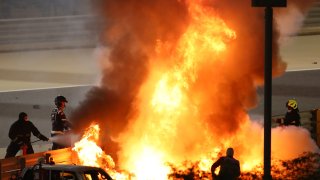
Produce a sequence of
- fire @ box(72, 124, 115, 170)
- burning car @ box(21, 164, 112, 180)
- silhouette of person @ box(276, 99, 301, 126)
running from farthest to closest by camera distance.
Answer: silhouette of person @ box(276, 99, 301, 126) < fire @ box(72, 124, 115, 170) < burning car @ box(21, 164, 112, 180)

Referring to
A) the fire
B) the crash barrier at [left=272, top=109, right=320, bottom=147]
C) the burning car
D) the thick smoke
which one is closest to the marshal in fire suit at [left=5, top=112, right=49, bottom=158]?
the thick smoke

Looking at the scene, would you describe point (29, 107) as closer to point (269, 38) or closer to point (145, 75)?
point (145, 75)

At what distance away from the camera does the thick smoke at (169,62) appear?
1528 cm

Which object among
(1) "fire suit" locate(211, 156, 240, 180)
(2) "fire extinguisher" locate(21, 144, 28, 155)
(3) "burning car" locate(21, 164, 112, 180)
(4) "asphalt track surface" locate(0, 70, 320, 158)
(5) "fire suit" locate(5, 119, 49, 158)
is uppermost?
(4) "asphalt track surface" locate(0, 70, 320, 158)

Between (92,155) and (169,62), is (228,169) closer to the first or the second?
(92,155)

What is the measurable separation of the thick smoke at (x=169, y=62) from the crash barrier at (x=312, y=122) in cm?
340

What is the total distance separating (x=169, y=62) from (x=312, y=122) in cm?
519

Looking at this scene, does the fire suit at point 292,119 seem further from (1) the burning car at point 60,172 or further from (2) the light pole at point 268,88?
(2) the light pole at point 268,88

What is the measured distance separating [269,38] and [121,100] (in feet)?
20.0

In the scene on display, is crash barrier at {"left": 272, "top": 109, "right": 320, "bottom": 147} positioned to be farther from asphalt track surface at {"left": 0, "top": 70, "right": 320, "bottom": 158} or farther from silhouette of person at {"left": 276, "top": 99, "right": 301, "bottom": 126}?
asphalt track surface at {"left": 0, "top": 70, "right": 320, "bottom": 158}

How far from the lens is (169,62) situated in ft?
50.1

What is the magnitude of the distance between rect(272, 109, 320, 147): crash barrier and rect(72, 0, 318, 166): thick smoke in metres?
3.40

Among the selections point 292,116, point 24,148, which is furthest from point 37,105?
point 292,116

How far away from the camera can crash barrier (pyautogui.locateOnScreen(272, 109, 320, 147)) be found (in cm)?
1864
